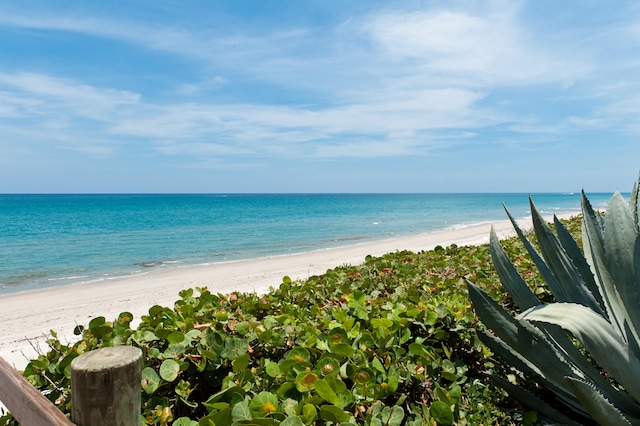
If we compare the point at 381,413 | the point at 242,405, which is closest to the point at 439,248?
the point at 381,413

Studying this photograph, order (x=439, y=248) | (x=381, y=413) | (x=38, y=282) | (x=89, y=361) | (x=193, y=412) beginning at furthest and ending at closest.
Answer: (x=38, y=282), (x=439, y=248), (x=193, y=412), (x=381, y=413), (x=89, y=361)

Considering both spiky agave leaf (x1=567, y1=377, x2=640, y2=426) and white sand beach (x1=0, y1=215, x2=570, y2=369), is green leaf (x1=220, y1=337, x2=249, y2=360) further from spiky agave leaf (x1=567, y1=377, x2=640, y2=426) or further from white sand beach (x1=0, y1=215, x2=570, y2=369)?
white sand beach (x1=0, y1=215, x2=570, y2=369)

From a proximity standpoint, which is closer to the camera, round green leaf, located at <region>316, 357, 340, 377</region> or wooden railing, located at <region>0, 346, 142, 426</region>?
wooden railing, located at <region>0, 346, 142, 426</region>

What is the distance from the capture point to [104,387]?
122cm

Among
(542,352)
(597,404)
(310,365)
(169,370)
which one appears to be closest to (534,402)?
(542,352)

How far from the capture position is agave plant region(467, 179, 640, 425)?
1.88m

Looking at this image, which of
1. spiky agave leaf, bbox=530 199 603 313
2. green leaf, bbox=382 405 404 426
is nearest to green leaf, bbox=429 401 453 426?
green leaf, bbox=382 405 404 426

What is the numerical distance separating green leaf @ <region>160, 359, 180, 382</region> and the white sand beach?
3.68 m

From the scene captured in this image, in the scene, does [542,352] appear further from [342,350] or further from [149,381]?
[149,381]

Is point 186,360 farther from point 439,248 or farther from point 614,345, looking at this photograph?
point 439,248

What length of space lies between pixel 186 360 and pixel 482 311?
1.49 metres

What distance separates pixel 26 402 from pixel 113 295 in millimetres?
10082

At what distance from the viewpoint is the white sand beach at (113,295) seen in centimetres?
744

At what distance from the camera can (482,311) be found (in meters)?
2.11
